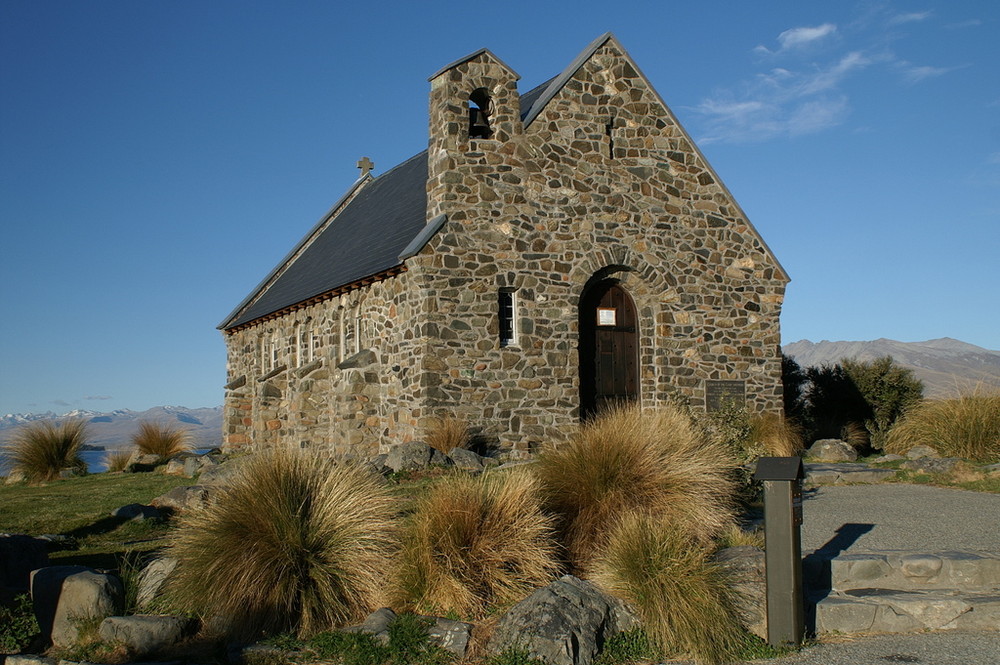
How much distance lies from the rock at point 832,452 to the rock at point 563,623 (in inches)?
448

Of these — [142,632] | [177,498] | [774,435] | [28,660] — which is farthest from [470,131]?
[28,660]

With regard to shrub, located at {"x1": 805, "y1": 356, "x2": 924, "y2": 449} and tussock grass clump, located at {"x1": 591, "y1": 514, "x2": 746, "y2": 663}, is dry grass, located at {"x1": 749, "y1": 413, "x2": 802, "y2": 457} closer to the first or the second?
shrub, located at {"x1": 805, "y1": 356, "x2": 924, "y2": 449}

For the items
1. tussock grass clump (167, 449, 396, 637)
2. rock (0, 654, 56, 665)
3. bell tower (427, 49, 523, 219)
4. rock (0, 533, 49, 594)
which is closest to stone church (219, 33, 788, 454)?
bell tower (427, 49, 523, 219)

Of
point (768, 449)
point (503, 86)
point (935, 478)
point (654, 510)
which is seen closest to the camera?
point (654, 510)

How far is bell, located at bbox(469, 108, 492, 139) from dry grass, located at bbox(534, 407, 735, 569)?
9382 mm

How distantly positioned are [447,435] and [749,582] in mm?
8996

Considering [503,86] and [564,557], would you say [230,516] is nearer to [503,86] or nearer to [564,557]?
[564,557]

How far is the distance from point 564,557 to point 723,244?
509 inches

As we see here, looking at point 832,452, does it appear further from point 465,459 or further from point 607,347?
point 465,459

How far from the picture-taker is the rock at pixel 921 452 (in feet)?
52.0

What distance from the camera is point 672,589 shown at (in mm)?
7430

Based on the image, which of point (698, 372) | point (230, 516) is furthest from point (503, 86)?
point (230, 516)

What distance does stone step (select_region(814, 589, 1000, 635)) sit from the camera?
7.74m

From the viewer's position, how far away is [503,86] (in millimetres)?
17844
